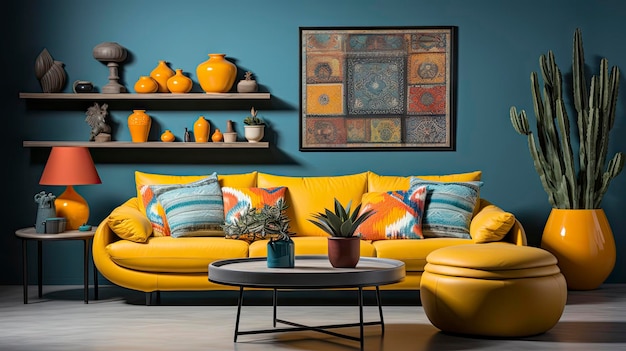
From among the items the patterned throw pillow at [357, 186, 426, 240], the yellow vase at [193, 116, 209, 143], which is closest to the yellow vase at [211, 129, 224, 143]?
the yellow vase at [193, 116, 209, 143]

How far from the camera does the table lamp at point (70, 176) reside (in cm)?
605

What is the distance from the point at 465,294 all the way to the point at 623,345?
824 mm

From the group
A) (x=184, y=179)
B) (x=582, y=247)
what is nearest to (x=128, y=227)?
(x=184, y=179)

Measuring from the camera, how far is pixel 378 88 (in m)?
6.70

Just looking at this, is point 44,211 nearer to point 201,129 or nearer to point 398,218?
point 201,129

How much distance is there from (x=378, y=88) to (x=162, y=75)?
1.64m

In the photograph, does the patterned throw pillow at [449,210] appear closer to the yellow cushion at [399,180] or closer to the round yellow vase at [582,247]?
the yellow cushion at [399,180]

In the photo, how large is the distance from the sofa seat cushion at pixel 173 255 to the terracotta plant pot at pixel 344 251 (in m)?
1.25

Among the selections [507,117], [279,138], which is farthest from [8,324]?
[507,117]

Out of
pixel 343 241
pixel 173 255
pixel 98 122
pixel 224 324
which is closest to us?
pixel 343 241

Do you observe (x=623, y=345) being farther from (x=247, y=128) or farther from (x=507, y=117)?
(x=247, y=128)

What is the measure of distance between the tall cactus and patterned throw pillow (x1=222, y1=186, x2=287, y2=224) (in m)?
1.89

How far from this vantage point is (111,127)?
6715 millimetres

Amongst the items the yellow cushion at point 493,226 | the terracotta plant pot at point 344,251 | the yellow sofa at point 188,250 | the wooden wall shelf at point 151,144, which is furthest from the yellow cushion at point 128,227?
the yellow cushion at point 493,226
